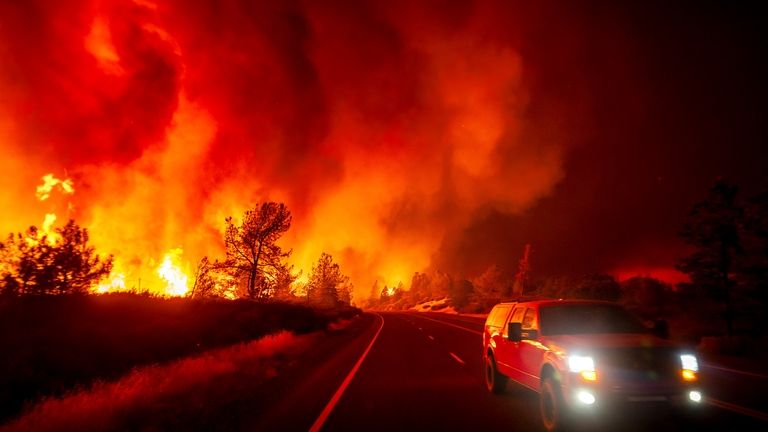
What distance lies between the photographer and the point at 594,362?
594 cm

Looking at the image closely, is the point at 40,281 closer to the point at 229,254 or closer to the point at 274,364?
the point at 274,364

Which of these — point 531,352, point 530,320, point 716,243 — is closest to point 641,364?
point 531,352

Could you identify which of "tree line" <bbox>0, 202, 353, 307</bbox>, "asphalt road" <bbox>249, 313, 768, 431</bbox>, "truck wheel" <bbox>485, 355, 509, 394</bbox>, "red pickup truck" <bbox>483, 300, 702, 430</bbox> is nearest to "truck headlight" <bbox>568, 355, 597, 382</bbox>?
"red pickup truck" <bbox>483, 300, 702, 430</bbox>

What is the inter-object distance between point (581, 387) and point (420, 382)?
18.1 feet

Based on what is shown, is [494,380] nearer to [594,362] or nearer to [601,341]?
[601,341]

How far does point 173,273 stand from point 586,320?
162 feet

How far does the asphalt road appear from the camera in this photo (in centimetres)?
670

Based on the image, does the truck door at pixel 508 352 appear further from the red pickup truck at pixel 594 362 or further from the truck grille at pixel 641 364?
the truck grille at pixel 641 364

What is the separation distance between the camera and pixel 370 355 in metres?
17.0

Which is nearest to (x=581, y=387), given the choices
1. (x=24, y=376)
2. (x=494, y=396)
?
(x=494, y=396)

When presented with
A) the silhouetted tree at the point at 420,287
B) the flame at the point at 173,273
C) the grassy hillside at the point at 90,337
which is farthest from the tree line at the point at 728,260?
the silhouetted tree at the point at 420,287

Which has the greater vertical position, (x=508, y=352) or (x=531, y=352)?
Answer: (x=531, y=352)

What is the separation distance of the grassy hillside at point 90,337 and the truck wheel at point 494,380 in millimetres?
10015

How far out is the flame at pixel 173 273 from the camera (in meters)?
A: 46.9
